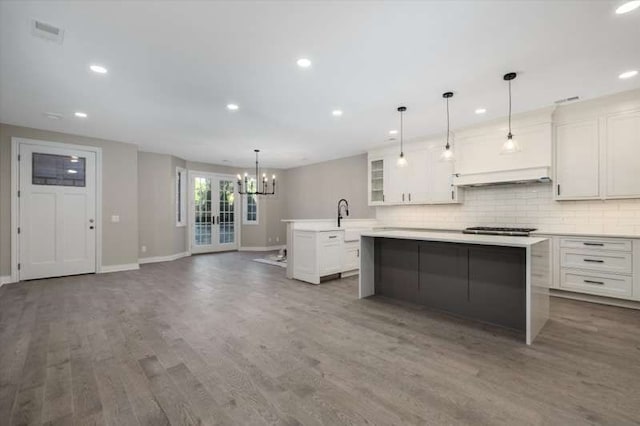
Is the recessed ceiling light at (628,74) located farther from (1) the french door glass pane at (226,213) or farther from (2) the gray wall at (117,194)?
(1) the french door glass pane at (226,213)

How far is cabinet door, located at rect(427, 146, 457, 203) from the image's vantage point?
5.33m

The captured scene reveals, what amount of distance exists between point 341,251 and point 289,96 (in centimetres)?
280

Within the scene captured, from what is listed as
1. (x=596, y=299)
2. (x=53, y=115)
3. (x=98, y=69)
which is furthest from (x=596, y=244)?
(x=53, y=115)

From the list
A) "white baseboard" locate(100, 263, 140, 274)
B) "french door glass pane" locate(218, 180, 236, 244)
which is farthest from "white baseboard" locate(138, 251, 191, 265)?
"french door glass pane" locate(218, 180, 236, 244)

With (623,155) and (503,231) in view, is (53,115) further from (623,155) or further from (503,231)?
(623,155)

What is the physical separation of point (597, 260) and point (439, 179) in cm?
251

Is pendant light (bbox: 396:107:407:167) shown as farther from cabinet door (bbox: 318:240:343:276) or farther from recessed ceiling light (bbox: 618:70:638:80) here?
recessed ceiling light (bbox: 618:70:638:80)

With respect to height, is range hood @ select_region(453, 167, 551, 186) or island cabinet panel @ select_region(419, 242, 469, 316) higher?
range hood @ select_region(453, 167, 551, 186)

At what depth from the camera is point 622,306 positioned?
12.2 ft

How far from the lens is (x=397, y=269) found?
3920 mm

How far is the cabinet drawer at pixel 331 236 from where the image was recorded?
4.91m

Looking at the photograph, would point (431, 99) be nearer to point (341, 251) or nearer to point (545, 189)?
point (545, 189)

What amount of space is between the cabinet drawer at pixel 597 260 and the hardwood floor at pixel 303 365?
1.68 ft

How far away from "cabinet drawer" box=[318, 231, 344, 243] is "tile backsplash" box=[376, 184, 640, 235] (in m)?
1.88
